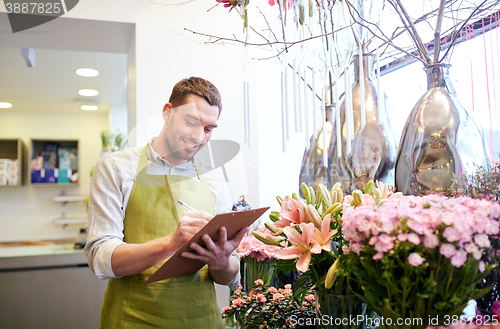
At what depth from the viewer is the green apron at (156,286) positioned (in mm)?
1054

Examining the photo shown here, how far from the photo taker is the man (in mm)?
1018

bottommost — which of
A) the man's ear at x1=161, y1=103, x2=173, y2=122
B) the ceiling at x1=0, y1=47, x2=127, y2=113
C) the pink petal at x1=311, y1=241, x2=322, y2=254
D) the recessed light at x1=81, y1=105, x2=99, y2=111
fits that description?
the pink petal at x1=311, y1=241, x2=322, y2=254

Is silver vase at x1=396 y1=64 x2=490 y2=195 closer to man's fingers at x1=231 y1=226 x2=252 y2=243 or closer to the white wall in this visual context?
man's fingers at x1=231 y1=226 x2=252 y2=243

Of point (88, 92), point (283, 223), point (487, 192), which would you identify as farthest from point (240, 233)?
point (88, 92)

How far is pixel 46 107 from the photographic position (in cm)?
431

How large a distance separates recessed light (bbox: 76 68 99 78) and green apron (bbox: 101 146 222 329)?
85.1 inches

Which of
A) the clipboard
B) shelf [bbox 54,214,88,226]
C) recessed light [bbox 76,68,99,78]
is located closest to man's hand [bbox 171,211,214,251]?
the clipboard

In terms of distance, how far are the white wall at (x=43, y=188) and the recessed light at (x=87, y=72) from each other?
1.78m

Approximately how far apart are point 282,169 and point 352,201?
108 cm

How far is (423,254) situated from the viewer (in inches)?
21.0

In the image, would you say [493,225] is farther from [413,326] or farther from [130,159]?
[130,159]

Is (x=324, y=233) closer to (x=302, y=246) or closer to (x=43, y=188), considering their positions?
(x=302, y=246)

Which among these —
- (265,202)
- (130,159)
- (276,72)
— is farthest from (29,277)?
(276,72)

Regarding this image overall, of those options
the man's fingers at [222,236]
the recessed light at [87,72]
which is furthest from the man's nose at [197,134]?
the recessed light at [87,72]
